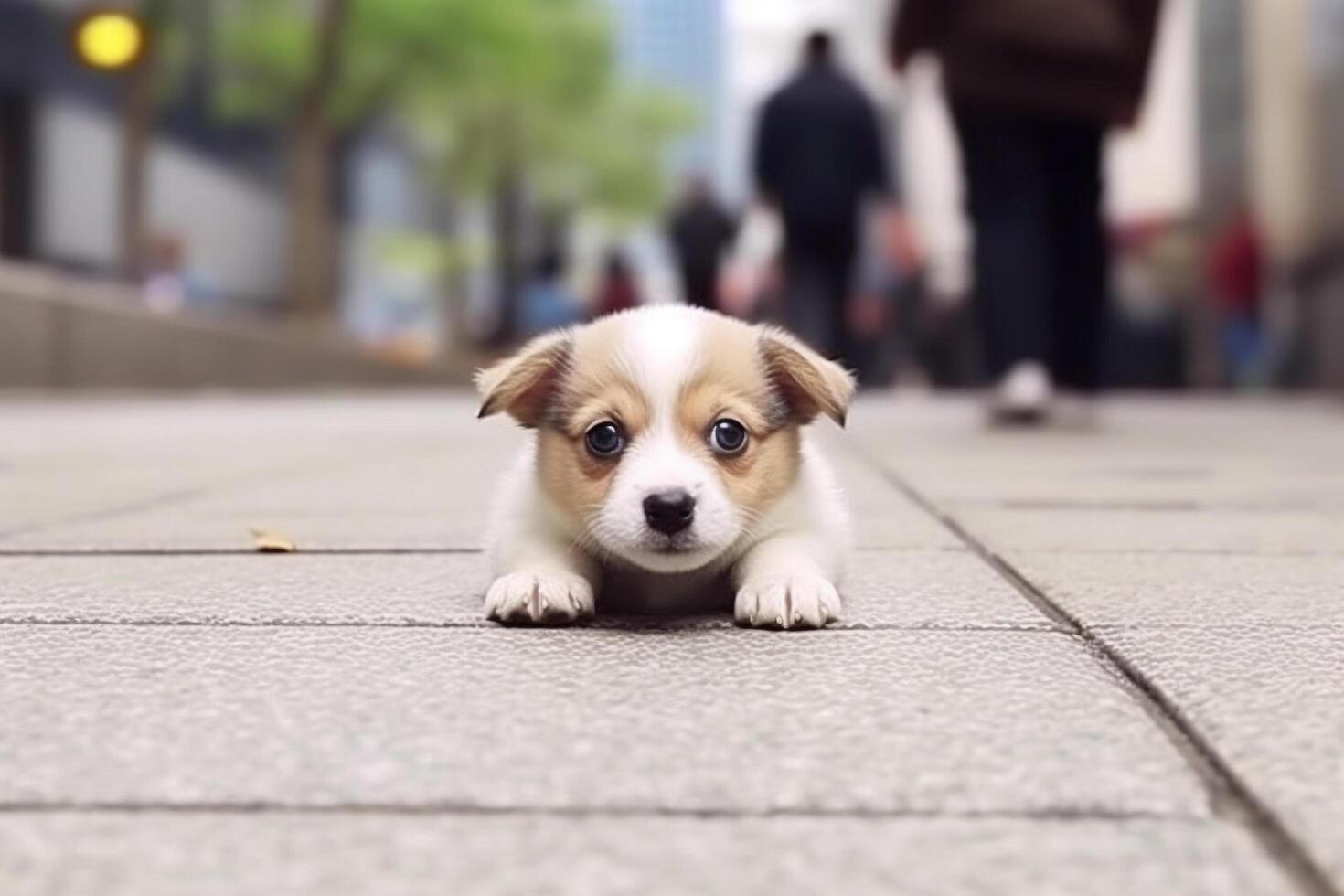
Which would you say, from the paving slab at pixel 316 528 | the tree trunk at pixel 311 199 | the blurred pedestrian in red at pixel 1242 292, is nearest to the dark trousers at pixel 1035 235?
the paving slab at pixel 316 528

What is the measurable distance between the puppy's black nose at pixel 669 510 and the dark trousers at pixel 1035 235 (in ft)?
16.9

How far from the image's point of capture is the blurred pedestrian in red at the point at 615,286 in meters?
Result: 21.4

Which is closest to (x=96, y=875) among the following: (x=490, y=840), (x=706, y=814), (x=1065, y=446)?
(x=490, y=840)

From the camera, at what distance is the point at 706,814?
63.6 inches

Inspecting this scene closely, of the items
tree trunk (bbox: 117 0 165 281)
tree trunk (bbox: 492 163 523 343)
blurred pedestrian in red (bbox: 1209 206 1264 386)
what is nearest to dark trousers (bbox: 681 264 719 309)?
blurred pedestrian in red (bbox: 1209 206 1264 386)

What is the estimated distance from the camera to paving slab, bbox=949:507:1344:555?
3.82m

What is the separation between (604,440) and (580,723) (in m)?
0.85

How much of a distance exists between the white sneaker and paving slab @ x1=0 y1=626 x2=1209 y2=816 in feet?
17.0

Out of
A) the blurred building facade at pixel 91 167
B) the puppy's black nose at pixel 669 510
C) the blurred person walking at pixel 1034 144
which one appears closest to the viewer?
the puppy's black nose at pixel 669 510

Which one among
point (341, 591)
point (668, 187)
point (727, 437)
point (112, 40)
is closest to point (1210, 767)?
point (727, 437)

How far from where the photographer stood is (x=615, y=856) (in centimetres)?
149

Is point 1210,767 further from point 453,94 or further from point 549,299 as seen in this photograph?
point 453,94

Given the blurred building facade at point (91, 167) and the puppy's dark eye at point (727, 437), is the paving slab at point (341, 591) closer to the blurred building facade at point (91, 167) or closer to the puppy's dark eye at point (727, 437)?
the puppy's dark eye at point (727, 437)

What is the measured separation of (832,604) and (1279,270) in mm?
18109
